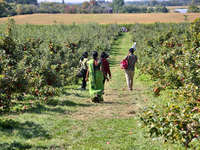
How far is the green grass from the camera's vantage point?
16.7 ft

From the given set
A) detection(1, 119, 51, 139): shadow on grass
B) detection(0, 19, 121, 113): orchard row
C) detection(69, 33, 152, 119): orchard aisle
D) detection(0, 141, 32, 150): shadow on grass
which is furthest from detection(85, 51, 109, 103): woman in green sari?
detection(0, 141, 32, 150): shadow on grass

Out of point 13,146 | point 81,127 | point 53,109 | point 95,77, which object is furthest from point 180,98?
point 13,146

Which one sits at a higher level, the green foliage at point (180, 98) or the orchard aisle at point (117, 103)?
the green foliage at point (180, 98)

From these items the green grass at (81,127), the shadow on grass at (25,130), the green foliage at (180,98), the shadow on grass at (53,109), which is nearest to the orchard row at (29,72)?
the shadow on grass at (53,109)

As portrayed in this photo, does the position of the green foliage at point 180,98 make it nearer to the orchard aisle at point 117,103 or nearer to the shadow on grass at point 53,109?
the orchard aisle at point 117,103

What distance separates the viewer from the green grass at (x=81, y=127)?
5082 mm

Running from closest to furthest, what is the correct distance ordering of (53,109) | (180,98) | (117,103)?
(180,98) → (53,109) → (117,103)

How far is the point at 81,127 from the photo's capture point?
6.21 metres

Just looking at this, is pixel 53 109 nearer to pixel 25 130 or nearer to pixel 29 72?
pixel 29 72

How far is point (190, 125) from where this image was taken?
3404 millimetres

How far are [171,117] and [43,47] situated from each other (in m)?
9.10

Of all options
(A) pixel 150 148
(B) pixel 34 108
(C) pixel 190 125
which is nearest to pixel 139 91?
(B) pixel 34 108

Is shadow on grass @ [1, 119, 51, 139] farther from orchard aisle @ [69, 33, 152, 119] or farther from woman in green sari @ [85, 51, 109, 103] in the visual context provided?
woman in green sari @ [85, 51, 109, 103]

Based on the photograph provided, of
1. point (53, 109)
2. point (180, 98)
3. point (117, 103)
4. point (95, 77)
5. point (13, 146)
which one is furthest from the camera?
point (117, 103)
